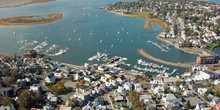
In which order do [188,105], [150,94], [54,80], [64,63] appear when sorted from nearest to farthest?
[188,105] → [150,94] → [54,80] → [64,63]

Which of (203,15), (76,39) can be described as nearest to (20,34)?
(76,39)

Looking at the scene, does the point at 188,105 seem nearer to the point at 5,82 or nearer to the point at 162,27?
the point at 5,82

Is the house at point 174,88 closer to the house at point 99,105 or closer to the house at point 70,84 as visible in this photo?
the house at point 99,105

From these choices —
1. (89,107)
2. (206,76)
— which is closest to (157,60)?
(206,76)

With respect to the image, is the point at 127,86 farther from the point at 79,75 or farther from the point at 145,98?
the point at 79,75

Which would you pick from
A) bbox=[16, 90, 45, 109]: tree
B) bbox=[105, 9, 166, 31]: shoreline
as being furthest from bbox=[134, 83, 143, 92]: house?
bbox=[105, 9, 166, 31]: shoreline

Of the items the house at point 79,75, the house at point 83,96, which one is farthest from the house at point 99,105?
the house at point 79,75
